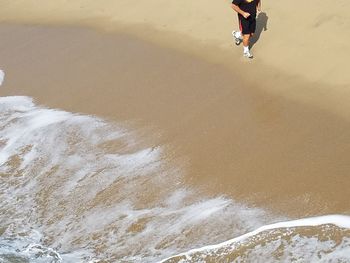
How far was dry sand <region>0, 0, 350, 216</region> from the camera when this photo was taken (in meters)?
5.96

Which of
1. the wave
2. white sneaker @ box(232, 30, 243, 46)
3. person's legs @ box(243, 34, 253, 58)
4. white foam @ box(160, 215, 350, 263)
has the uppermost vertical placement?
white sneaker @ box(232, 30, 243, 46)

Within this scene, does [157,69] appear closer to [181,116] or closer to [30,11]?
[181,116]

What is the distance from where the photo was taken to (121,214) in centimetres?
582

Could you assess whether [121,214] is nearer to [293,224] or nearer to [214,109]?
[293,224]

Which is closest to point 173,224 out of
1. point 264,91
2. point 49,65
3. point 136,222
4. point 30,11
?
point 136,222

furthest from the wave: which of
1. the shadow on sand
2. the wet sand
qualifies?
the shadow on sand

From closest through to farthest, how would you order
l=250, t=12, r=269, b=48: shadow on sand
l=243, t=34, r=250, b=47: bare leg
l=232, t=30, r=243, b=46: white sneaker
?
Answer: 1. l=243, t=34, r=250, b=47: bare leg
2. l=232, t=30, r=243, b=46: white sneaker
3. l=250, t=12, r=269, b=48: shadow on sand

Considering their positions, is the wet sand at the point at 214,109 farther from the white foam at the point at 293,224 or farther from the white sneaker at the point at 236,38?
the white sneaker at the point at 236,38

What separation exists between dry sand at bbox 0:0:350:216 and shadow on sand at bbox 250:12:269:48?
0.34 ft

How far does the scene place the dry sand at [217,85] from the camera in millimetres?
5957

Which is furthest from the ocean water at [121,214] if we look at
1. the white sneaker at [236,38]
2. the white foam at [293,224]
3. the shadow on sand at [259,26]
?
the shadow on sand at [259,26]

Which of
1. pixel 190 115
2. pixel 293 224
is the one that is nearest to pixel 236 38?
pixel 190 115

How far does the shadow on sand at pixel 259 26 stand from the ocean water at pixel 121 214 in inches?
111

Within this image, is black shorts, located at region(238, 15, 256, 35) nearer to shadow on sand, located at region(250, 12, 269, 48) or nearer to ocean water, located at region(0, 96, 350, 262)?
shadow on sand, located at region(250, 12, 269, 48)
